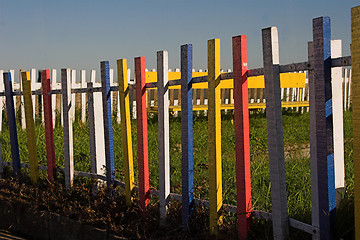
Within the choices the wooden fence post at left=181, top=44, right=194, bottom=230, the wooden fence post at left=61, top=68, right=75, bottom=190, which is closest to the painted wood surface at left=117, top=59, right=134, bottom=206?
the wooden fence post at left=181, top=44, right=194, bottom=230

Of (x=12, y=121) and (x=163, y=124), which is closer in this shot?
(x=163, y=124)

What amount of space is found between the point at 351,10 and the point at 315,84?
0.45 m

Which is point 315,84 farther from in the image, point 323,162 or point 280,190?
point 280,190

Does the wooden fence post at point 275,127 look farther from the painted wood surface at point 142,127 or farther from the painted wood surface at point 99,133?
the painted wood surface at point 99,133

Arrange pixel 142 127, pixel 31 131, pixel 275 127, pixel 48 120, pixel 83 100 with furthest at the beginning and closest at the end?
pixel 83 100, pixel 31 131, pixel 48 120, pixel 142 127, pixel 275 127

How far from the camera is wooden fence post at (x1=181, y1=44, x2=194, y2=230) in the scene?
342 centimetres

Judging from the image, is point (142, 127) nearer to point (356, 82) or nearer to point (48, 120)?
point (48, 120)

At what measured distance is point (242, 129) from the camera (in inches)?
118

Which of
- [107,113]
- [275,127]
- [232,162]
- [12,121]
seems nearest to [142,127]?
[107,113]

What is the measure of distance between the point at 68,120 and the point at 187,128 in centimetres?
197

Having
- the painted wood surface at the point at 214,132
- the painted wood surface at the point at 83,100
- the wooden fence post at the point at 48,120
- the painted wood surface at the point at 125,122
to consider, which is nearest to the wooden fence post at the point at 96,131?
the painted wood surface at the point at 125,122

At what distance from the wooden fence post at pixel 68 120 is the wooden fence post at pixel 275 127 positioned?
2729 mm

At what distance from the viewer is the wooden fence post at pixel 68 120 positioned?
4.91 m

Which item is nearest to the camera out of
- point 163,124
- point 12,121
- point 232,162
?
point 163,124
